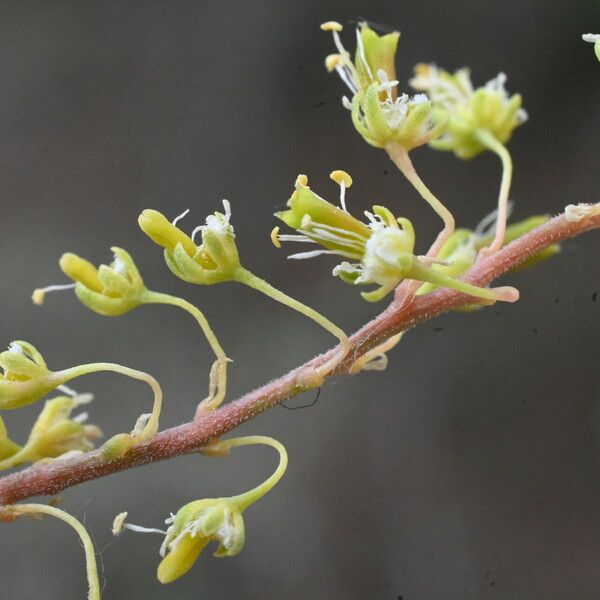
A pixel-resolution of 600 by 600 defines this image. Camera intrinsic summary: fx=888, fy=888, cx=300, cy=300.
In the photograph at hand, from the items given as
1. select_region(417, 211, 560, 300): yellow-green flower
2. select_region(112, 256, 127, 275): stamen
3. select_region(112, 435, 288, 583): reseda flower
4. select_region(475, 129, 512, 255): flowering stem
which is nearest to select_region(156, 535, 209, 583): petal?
select_region(112, 435, 288, 583): reseda flower

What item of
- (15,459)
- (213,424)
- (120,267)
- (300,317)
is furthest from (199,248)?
(300,317)

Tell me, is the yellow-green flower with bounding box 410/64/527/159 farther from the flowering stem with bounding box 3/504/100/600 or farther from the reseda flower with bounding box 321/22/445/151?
the flowering stem with bounding box 3/504/100/600

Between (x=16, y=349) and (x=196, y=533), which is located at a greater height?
(x=16, y=349)

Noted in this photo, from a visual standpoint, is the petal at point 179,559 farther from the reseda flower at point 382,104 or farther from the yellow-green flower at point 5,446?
the reseda flower at point 382,104

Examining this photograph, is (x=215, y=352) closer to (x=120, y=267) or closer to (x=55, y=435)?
(x=120, y=267)

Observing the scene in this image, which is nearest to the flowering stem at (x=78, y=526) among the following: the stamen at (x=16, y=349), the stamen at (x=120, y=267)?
the stamen at (x=16, y=349)

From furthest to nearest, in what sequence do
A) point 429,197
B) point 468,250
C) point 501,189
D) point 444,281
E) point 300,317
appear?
point 300,317 < point 468,250 < point 501,189 < point 429,197 < point 444,281
